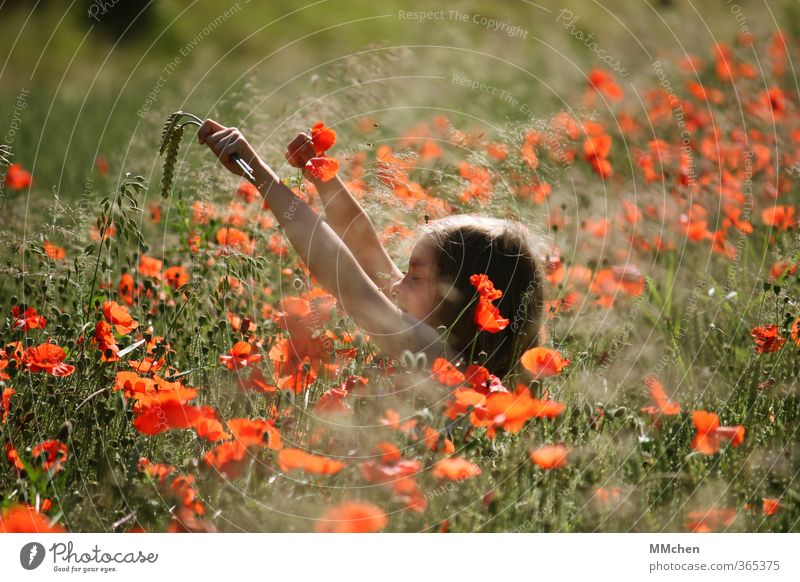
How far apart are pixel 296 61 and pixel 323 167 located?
4243mm

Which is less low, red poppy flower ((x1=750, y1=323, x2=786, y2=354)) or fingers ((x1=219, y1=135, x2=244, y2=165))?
fingers ((x1=219, y1=135, x2=244, y2=165))

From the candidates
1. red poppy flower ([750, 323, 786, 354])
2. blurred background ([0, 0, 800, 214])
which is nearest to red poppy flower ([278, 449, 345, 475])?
red poppy flower ([750, 323, 786, 354])

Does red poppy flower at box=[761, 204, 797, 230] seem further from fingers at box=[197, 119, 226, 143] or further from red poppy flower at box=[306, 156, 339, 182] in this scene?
fingers at box=[197, 119, 226, 143]

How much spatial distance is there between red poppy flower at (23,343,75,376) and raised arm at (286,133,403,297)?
945 millimetres

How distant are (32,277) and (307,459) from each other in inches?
52.9

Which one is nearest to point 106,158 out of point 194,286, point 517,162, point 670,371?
point 517,162

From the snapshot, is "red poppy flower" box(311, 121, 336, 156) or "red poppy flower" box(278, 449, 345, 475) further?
"red poppy flower" box(311, 121, 336, 156)

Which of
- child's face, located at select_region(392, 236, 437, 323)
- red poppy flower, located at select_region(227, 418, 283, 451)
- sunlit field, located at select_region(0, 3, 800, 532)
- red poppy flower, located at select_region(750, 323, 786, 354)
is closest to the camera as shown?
red poppy flower, located at select_region(227, 418, 283, 451)

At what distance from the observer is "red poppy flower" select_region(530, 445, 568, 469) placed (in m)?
2.29

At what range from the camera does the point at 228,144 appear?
261 cm

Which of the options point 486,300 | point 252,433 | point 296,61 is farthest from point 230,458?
point 296,61

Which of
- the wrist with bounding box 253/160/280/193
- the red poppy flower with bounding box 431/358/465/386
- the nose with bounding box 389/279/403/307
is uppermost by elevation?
the wrist with bounding box 253/160/280/193

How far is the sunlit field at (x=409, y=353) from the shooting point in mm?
2287
